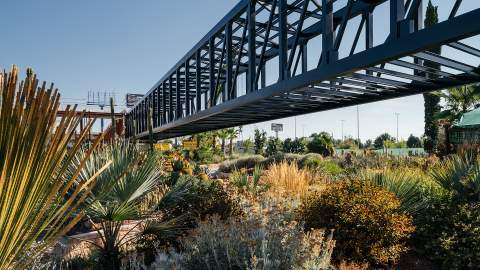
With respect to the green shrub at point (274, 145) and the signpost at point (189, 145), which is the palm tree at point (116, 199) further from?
the green shrub at point (274, 145)

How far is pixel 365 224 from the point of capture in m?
5.15

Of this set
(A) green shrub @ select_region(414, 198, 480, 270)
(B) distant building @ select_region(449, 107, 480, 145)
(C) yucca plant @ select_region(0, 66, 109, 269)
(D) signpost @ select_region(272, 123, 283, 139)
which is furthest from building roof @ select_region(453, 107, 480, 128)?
(D) signpost @ select_region(272, 123, 283, 139)

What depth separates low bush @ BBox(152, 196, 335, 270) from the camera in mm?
3840

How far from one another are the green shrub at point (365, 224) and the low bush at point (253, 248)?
870 millimetres

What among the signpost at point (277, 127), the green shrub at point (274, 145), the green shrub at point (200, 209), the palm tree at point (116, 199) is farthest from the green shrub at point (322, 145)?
the palm tree at point (116, 199)

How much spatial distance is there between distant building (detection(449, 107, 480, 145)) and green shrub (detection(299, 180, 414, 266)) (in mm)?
14314

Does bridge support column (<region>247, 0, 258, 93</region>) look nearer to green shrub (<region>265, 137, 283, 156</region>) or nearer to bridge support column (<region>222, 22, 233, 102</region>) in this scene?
bridge support column (<region>222, 22, 233, 102</region>)

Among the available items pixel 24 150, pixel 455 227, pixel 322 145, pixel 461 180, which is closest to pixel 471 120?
pixel 461 180

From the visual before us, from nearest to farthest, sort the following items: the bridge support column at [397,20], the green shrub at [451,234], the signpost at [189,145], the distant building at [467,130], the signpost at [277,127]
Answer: the bridge support column at [397,20], the green shrub at [451,234], the distant building at [467,130], the signpost at [189,145], the signpost at [277,127]

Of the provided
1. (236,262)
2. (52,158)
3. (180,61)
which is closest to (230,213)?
(236,262)

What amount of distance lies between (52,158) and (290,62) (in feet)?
21.3

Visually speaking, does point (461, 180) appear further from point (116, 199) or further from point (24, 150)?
point (24, 150)

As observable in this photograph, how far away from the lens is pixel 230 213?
6305mm

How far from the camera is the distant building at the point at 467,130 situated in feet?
58.0
